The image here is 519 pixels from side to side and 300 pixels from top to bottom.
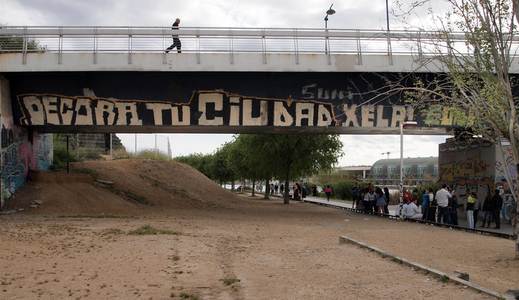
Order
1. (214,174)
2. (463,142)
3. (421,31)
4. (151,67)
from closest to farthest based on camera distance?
(421,31) → (151,67) → (463,142) → (214,174)

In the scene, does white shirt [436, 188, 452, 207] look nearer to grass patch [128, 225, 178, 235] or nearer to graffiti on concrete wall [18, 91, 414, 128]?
graffiti on concrete wall [18, 91, 414, 128]

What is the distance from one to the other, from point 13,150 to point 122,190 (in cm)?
804

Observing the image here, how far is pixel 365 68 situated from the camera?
80.5ft

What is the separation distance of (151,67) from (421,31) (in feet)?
46.0

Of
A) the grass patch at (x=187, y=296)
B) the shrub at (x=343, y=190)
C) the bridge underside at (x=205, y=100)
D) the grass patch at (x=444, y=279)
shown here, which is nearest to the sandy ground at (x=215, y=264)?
the grass patch at (x=187, y=296)

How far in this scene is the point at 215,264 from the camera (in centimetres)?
1123

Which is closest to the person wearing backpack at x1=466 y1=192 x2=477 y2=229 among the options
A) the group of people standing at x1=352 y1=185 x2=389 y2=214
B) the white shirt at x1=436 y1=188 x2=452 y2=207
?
the white shirt at x1=436 y1=188 x2=452 y2=207

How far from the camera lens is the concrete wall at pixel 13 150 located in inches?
960

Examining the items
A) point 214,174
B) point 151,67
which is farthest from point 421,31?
point 214,174

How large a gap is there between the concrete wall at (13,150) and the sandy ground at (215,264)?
263 inches

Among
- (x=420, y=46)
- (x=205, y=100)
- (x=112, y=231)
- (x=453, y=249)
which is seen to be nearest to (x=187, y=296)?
(x=453, y=249)

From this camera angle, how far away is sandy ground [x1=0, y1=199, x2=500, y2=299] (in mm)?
8406

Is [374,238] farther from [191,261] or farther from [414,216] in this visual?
[414,216]

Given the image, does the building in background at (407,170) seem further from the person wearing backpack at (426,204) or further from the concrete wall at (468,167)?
the person wearing backpack at (426,204)
